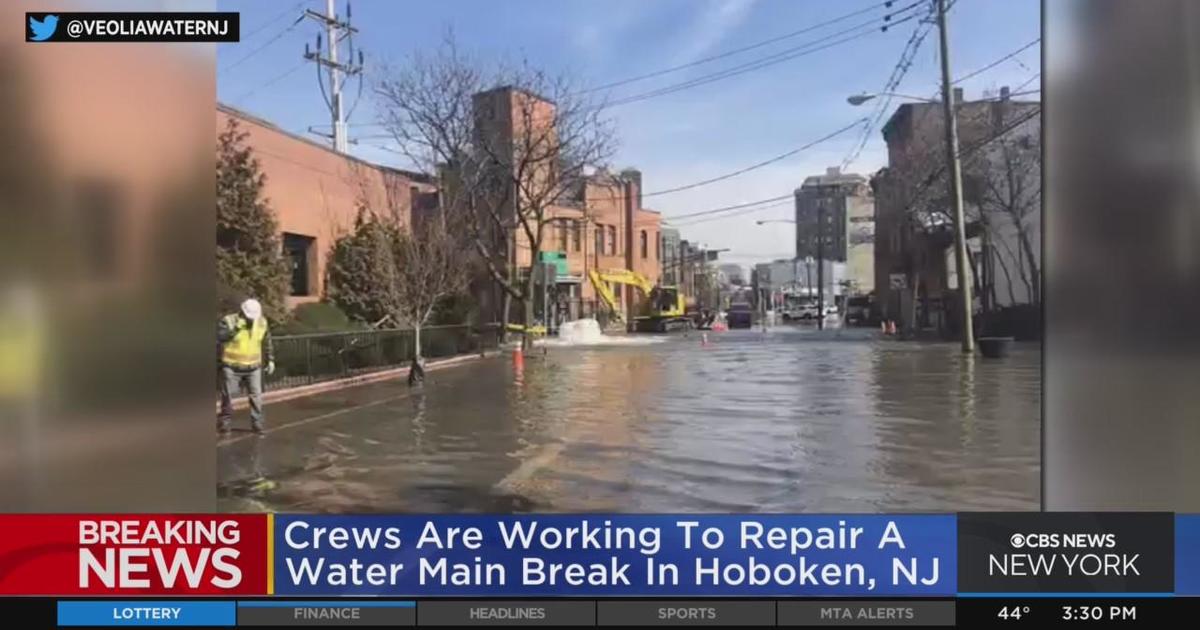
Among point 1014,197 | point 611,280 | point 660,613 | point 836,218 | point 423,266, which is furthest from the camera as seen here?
point 423,266

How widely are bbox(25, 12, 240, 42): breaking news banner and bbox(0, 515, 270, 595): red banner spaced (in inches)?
49.0

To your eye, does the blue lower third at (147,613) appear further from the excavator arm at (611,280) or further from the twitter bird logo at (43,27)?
the excavator arm at (611,280)

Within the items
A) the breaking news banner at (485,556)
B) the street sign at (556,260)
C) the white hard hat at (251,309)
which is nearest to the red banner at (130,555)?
the breaking news banner at (485,556)

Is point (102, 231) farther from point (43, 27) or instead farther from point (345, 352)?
point (345, 352)

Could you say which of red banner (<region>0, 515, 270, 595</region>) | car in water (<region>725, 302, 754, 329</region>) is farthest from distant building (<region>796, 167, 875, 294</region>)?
car in water (<region>725, 302, 754, 329</region>)

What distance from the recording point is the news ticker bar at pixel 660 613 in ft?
6.48

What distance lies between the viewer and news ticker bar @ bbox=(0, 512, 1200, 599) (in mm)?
2055

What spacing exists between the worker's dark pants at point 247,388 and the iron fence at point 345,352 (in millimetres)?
487

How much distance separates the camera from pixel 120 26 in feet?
6.72

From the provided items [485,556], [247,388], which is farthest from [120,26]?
[247,388]

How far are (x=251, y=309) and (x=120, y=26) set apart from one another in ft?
8.12

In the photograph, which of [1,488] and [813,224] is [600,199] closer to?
[813,224]

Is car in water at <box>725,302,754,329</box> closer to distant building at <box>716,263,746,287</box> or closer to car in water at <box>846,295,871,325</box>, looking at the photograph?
car in water at <box>846,295,871,325</box>

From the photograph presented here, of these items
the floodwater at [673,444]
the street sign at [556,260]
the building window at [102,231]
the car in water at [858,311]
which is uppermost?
the street sign at [556,260]
